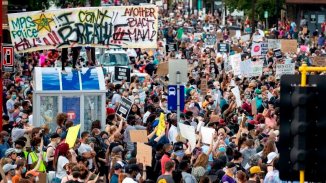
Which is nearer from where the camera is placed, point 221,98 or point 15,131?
point 15,131

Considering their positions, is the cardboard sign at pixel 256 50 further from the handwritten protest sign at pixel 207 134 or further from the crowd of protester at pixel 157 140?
the handwritten protest sign at pixel 207 134

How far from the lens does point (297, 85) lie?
11219 mm

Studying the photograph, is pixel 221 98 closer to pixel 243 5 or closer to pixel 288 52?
pixel 288 52

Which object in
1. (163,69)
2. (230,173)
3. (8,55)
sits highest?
(8,55)

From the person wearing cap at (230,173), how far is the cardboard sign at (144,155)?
137cm

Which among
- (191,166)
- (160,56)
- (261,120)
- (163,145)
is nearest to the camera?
(191,166)

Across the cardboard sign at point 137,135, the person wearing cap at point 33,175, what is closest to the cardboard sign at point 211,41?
the cardboard sign at point 137,135

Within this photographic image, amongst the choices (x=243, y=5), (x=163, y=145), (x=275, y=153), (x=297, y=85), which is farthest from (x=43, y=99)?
(x=243, y=5)

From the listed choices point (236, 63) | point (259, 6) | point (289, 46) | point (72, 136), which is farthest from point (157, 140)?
point (259, 6)

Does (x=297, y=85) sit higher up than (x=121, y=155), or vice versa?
(x=297, y=85)

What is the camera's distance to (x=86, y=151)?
19828mm

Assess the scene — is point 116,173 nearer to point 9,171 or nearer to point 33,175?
point 33,175

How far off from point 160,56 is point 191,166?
31850mm

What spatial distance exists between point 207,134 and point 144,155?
279 centimetres
